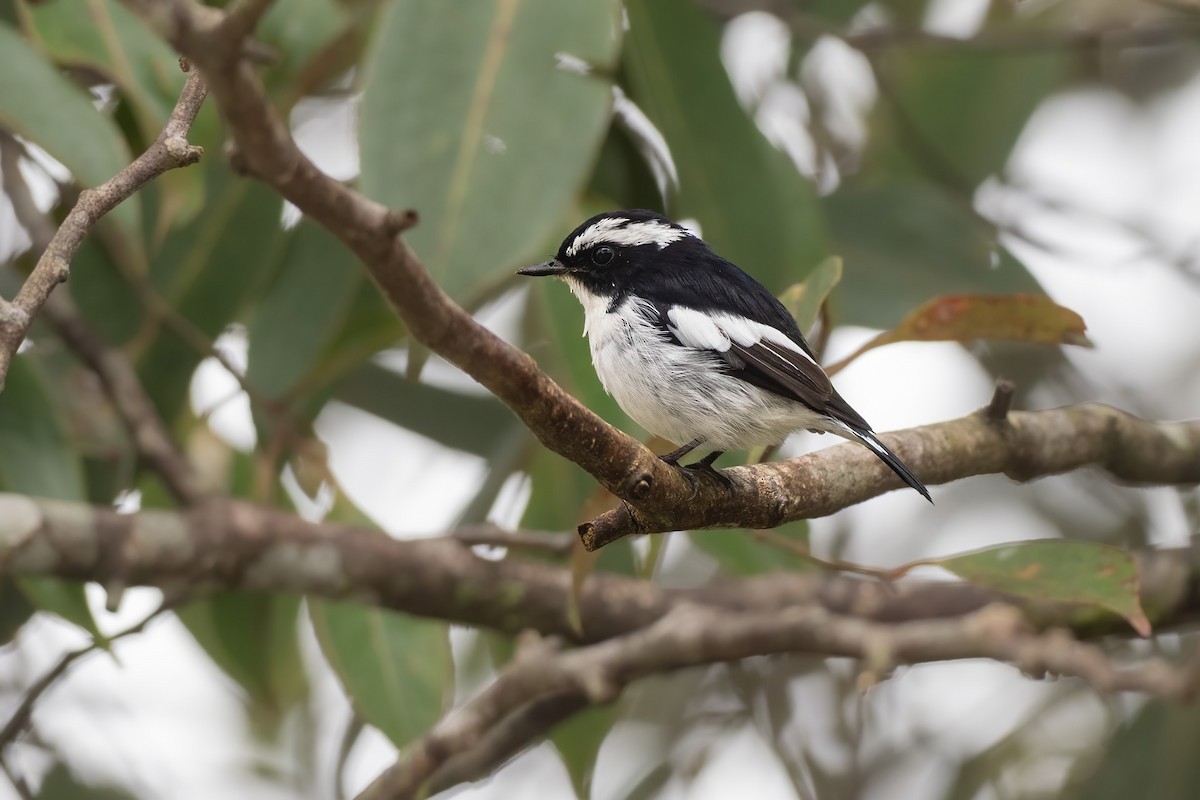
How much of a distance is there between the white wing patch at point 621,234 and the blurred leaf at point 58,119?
0.98 metres

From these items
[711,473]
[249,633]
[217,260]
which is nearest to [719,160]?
[217,260]

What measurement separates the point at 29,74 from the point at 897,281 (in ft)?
7.98

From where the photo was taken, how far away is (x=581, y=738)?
3.66m

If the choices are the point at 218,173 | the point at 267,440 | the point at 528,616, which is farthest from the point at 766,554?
the point at 218,173

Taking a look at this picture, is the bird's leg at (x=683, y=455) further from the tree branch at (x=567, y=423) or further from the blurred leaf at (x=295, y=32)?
the blurred leaf at (x=295, y=32)

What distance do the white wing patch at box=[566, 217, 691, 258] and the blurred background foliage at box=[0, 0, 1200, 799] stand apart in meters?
0.10

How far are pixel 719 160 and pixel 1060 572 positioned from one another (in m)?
1.46

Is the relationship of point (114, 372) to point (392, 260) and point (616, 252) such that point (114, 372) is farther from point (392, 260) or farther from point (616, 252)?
point (392, 260)

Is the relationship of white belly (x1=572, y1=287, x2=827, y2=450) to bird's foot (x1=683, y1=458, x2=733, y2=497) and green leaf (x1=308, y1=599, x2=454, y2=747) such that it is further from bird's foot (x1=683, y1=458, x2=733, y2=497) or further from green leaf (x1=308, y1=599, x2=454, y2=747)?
green leaf (x1=308, y1=599, x2=454, y2=747)

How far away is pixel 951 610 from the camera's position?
410 cm

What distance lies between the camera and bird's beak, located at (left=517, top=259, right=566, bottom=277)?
2992mm

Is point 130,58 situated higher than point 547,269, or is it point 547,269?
point 130,58

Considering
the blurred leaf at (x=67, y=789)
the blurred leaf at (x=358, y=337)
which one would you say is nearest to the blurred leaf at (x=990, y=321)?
the blurred leaf at (x=358, y=337)

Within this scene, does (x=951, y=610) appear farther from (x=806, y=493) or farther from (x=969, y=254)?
(x=806, y=493)
